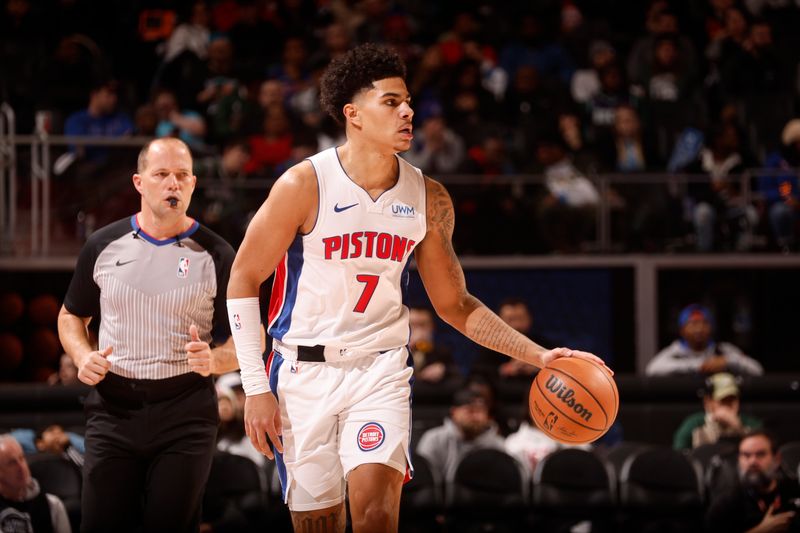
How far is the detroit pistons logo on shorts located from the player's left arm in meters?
0.62

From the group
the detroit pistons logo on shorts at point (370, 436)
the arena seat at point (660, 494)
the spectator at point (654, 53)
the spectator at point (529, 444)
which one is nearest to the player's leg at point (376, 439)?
the detroit pistons logo on shorts at point (370, 436)

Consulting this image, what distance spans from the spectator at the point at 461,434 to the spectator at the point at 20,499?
268 cm

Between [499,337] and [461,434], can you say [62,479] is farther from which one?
[499,337]

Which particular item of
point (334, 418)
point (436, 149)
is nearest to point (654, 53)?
point (436, 149)

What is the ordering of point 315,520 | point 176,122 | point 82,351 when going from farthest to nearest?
point 176,122 < point 82,351 < point 315,520

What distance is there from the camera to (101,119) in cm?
1085

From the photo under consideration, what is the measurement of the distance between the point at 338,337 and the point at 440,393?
494cm

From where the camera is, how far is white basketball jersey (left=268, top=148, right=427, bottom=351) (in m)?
4.16

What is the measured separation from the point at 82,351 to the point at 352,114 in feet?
4.88

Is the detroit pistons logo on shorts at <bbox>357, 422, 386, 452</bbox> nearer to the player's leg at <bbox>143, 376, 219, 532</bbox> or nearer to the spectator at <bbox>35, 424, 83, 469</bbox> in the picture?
the player's leg at <bbox>143, 376, 219, 532</bbox>

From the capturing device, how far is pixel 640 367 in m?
11.0

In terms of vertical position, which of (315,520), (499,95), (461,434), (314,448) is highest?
(499,95)

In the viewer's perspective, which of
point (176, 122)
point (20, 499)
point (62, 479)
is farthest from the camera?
point (176, 122)

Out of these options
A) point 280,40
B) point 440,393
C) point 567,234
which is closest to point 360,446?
point 440,393
